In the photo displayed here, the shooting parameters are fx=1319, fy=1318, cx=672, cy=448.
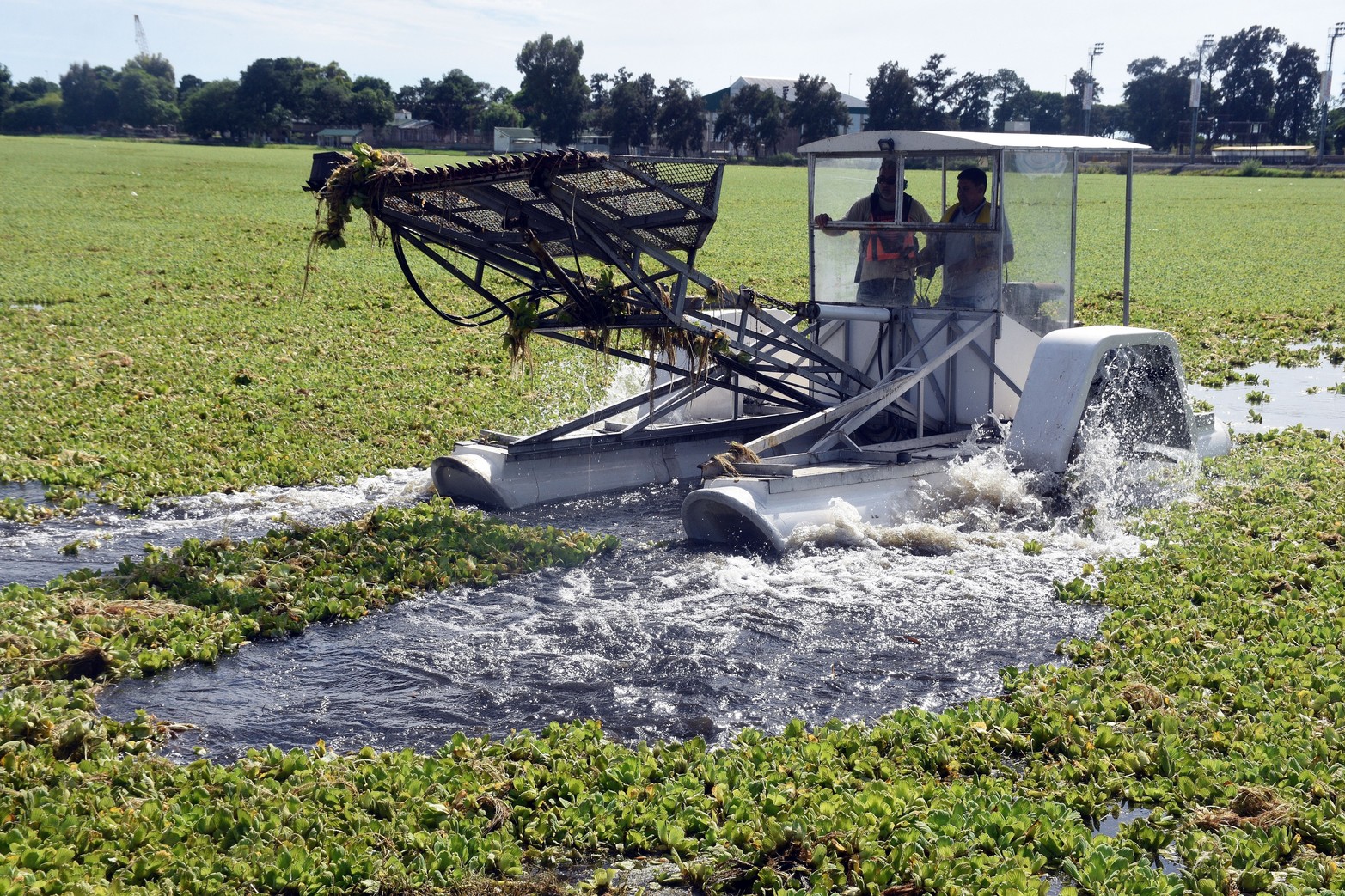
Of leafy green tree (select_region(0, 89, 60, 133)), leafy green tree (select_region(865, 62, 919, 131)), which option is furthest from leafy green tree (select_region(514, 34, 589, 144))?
leafy green tree (select_region(0, 89, 60, 133))

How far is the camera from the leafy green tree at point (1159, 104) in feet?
364

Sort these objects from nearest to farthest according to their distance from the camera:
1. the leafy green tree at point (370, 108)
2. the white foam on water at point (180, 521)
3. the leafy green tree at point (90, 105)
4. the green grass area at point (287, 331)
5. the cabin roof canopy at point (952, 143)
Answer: the white foam on water at point (180, 521) < the cabin roof canopy at point (952, 143) < the green grass area at point (287, 331) < the leafy green tree at point (370, 108) < the leafy green tree at point (90, 105)

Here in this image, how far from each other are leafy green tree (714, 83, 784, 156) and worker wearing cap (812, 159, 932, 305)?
88.6m

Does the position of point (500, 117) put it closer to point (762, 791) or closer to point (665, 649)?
point (665, 649)

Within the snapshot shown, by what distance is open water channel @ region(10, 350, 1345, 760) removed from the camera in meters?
6.63

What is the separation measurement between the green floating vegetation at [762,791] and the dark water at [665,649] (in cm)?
32

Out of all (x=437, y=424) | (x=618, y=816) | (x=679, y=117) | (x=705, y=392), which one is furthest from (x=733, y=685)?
(x=679, y=117)

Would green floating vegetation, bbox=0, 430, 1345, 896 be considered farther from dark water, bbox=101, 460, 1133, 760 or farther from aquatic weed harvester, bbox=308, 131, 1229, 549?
aquatic weed harvester, bbox=308, 131, 1229, 549

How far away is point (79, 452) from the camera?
11.6 m

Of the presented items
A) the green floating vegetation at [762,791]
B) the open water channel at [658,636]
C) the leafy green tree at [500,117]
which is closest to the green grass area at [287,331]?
the open water channel at [658,636]

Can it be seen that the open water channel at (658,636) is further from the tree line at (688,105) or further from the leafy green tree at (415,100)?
the leafy green tree at (415,100)

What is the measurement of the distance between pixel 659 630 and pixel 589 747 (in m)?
1.80

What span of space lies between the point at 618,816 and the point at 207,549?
4498 millimetres

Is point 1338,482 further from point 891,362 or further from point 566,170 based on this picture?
point 566,170
